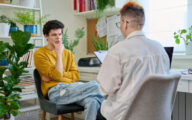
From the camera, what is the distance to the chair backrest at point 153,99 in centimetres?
118

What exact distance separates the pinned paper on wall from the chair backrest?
6.90 feet

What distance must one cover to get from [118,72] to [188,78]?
0.85 meters

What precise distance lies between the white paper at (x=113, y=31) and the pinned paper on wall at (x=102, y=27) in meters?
0.08

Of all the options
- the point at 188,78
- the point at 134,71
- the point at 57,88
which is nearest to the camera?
the point at 134,71

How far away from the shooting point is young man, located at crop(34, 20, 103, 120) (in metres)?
2.17

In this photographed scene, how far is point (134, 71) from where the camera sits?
136 cm

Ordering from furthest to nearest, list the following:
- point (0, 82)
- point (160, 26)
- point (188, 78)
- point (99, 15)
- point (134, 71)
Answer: point (99, 15) → point (160, 26) → point (188, 78) → point (0, 82) → point (134, 71)

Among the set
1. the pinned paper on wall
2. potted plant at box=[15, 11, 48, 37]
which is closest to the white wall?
the pinned paper on wall

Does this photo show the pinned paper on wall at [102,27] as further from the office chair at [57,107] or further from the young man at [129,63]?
the young man at [129,63]

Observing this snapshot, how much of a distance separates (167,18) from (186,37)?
17.5 inches

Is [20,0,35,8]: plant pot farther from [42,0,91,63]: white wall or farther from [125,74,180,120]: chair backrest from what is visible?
[125,74,180,120]: chair backrest

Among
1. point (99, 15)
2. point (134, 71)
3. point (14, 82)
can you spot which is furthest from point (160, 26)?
point (14, 82)

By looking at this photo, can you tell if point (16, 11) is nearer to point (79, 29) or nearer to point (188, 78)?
point (79, 29)

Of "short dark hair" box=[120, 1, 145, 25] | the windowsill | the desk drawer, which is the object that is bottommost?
the desk drawer
